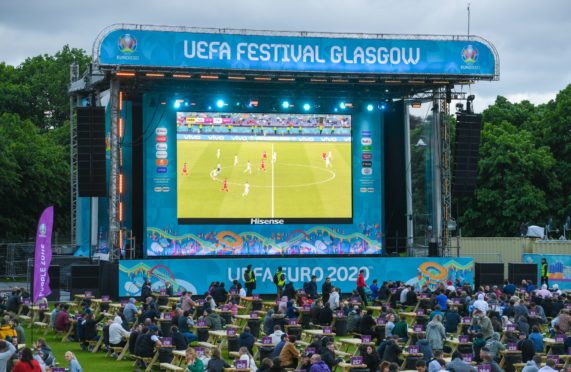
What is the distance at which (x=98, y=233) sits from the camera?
39.3 meters

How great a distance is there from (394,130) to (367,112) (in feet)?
5.65

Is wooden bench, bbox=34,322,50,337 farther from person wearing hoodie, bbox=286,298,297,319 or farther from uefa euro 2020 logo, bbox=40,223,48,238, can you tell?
person wearing hoodie, bbox=286,298,297,319

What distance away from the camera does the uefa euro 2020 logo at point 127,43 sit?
35.3 meters

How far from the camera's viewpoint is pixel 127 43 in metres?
35.4

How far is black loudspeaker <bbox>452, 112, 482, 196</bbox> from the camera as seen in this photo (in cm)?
3869

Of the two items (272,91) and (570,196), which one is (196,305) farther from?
(570,196)

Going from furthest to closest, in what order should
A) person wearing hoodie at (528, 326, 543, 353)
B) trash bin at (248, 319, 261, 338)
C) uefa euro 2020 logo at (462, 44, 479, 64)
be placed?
uefa euro 2020 logo at (462, 44, 479, 64) → trash bin at (248, 319, 261, 338) → person wearing hoodie at (528, 326, 543, 353)

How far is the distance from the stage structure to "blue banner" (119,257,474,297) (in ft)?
2.93

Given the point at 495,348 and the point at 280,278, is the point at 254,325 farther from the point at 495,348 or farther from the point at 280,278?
the point at 280,278

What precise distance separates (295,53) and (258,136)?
299cm

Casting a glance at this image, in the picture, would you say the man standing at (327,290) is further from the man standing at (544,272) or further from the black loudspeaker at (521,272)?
the man standing at (544,272)

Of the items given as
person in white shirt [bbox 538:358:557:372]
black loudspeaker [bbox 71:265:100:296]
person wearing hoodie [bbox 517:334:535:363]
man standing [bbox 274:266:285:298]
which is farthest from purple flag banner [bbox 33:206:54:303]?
man standing [bbox 274:266:285:298]

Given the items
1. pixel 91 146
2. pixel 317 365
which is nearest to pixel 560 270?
pixel 91 146

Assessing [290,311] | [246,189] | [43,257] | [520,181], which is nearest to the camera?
[43,257]
